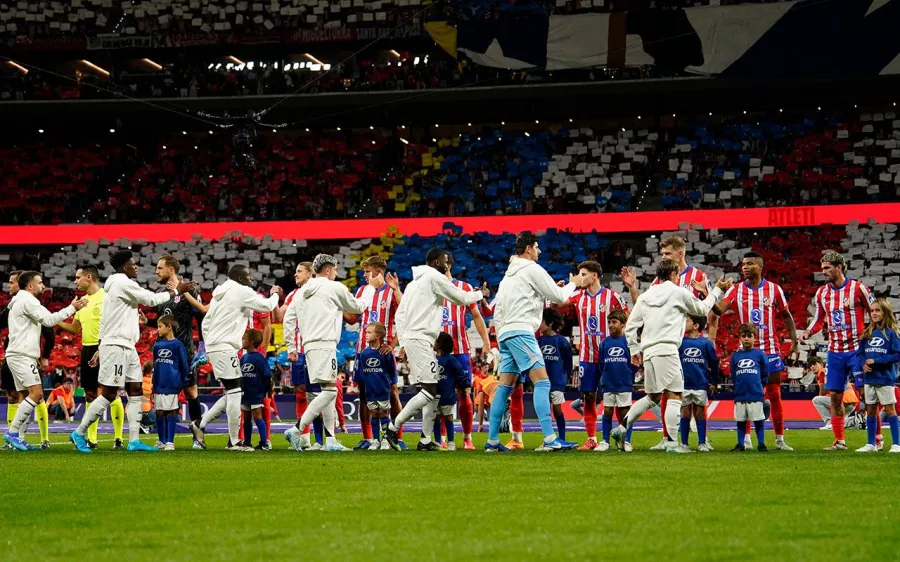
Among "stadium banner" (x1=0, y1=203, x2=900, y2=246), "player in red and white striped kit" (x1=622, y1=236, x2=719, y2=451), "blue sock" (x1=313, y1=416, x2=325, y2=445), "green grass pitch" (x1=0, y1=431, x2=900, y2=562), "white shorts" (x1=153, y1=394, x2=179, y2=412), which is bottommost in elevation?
"blue sock" (x1=313, y1=416, x2=325, y2=445)

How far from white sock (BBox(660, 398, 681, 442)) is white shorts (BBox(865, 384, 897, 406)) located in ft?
7.56

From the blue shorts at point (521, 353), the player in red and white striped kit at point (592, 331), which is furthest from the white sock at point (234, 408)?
the player in red and white striped kit at point (592, 331)

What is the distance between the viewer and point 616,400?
46.8ft

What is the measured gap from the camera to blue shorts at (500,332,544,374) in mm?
12945

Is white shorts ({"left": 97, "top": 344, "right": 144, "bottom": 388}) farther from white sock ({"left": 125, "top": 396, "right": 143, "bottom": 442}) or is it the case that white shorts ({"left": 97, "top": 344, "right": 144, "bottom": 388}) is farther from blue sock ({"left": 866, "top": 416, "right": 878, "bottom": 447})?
blue sock ({"left": 866, "top": 416, "right": 878, "bottom": 447})

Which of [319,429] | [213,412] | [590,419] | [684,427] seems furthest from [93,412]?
[684,427]

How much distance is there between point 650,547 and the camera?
568cm

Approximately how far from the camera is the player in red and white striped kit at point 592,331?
1409cm

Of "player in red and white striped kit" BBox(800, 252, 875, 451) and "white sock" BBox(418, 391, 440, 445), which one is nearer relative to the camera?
"white sock" BBox(418, 391, 440, 445)

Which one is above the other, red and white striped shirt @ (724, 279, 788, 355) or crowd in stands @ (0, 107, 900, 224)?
crowd in stands @ (0, 107, 900, 224)

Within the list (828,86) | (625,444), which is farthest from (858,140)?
(625,444)

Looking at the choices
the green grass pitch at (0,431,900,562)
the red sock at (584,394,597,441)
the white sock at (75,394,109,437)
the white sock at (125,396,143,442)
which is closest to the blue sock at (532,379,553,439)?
the green grass pitch at (0,431,900,562)

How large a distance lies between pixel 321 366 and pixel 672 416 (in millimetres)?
4201

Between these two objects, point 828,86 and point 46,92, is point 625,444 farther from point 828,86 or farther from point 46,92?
point 46,92
